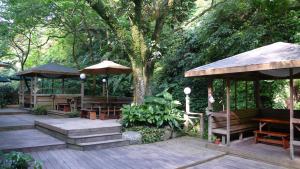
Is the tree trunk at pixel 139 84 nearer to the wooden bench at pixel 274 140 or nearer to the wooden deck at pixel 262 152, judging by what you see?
the wooden deck at pixel 262 152

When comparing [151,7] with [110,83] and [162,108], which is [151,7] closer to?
[162,108]

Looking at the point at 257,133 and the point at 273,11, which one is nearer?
the point at 257,133

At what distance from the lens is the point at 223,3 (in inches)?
388

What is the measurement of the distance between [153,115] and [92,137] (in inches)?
76.0

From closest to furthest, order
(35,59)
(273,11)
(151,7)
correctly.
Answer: (273,11), (151,7), (35,59)

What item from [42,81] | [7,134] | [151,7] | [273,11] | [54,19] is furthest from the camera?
[42,81]

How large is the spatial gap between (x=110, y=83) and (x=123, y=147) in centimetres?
819

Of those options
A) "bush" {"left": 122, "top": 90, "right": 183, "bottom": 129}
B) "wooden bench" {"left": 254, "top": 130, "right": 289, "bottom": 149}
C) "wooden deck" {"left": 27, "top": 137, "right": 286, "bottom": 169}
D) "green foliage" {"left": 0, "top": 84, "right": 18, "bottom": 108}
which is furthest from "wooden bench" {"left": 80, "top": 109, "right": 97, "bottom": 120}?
"green foliage" {"left": 0, "top": 84, "right": 18, "bottom": 108}

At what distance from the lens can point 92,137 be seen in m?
6.63

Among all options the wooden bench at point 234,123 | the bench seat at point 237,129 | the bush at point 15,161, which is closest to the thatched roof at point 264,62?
the wooden bench at point 234,123

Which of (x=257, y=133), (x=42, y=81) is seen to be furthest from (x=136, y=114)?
(x=42, y=81)

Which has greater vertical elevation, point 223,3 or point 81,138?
point 223,3

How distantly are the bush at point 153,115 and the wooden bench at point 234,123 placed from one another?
51.2 inches

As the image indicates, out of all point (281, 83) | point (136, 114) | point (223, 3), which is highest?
point (223, 3)
